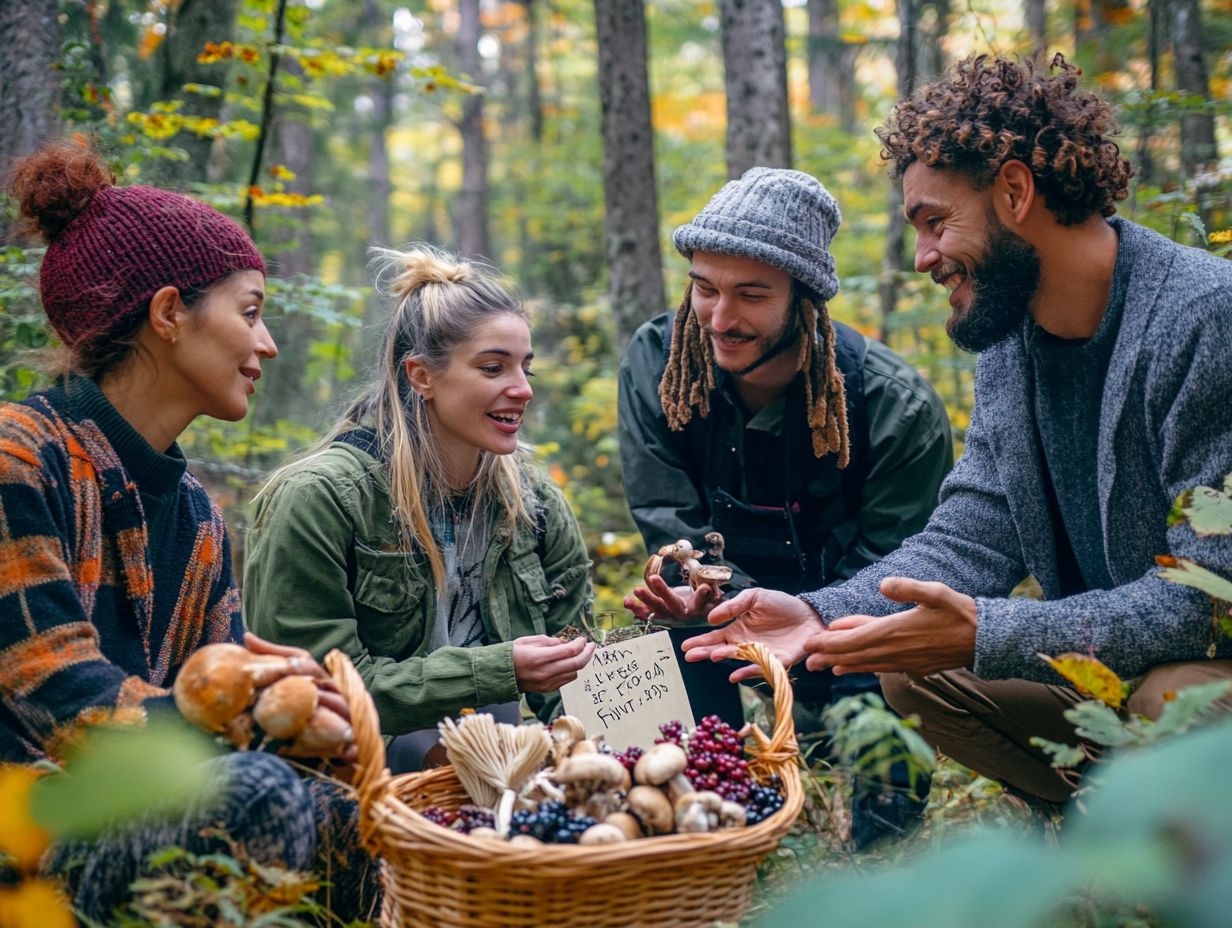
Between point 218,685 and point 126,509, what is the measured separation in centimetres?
69

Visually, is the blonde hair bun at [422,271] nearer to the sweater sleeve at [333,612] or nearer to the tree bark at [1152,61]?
the sweater sleeve at [333,612]

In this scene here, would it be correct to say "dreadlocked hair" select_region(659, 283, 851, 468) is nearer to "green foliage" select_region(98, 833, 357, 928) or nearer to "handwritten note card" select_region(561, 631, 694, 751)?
"handwritten note card" select_region(561, 631, 694, 751)

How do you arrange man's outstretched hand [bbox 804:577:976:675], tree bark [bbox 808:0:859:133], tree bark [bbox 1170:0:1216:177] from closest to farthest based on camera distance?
man's outstretched hand [bbox 804:577:976:675] → tree bark [bbox 1170:0:1216:177] → tree bark [bbox 808:0:859:133]

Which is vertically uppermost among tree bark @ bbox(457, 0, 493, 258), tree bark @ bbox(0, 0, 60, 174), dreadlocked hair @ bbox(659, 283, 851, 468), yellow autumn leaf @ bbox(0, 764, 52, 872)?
tree bark @ bbox(457, 0, 493, 258)


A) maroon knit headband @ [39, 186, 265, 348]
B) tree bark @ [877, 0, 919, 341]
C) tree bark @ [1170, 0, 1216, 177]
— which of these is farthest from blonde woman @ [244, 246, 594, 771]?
tree bark @ [1170, 0, 1216, 177]

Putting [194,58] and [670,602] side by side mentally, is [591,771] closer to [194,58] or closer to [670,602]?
[670,602]

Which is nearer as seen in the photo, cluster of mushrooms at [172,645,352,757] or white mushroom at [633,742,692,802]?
cluster of mushrooms at [172,645,352,757]

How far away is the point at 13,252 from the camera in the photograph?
3.74m

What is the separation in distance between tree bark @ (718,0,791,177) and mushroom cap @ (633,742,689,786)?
4.10 meters

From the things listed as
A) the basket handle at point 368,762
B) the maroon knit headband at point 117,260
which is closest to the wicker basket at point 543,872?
the basket handle at point 368,762

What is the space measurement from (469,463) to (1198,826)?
2.79 metres

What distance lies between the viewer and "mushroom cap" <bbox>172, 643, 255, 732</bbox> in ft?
6.16

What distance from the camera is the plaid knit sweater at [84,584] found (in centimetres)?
201

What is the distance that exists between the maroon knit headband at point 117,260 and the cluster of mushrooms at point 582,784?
4.18 feet
